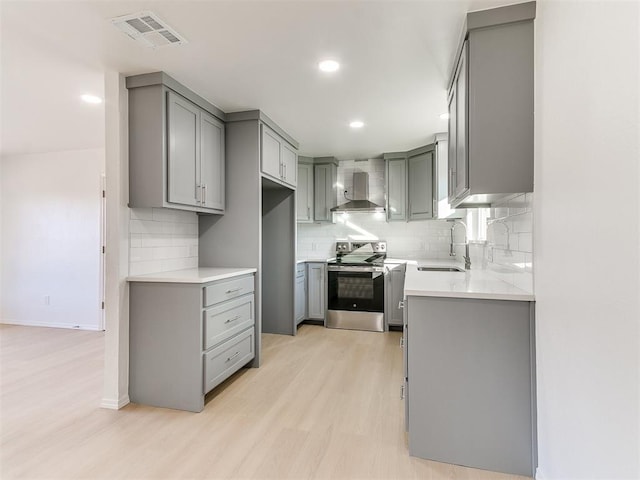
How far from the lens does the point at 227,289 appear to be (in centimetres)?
267

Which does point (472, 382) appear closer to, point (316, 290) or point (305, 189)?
point (316, 290)

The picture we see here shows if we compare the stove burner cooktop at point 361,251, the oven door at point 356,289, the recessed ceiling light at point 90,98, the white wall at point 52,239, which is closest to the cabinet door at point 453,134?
the oven door at point 356,289

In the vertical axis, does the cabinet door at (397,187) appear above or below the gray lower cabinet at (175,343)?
above

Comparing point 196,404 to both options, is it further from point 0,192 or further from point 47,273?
point 0,192

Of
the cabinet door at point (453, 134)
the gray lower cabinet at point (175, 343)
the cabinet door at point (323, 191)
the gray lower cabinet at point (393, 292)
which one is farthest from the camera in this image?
the cabinet door at point (323, 191)

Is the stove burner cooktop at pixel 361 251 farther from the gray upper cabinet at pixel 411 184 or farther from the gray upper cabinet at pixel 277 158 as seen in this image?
the gray upper cabinet at pixel 277 158

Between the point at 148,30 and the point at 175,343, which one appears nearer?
the point at 148,30

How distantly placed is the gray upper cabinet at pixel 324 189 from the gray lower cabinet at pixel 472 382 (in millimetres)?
3197

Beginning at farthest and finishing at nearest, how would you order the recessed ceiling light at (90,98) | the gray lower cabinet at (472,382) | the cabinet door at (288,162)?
the cabinet door at (288,162) < the recessed ceiling light at (90,98) < the gray lower cabinet at (472,382)

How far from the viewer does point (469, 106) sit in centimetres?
181

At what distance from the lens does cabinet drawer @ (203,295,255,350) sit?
242cm

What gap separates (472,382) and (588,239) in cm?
93

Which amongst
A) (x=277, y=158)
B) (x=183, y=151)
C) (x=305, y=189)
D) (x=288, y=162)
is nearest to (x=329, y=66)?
(x=183, y=151)

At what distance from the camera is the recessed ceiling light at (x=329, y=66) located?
2232 mm
